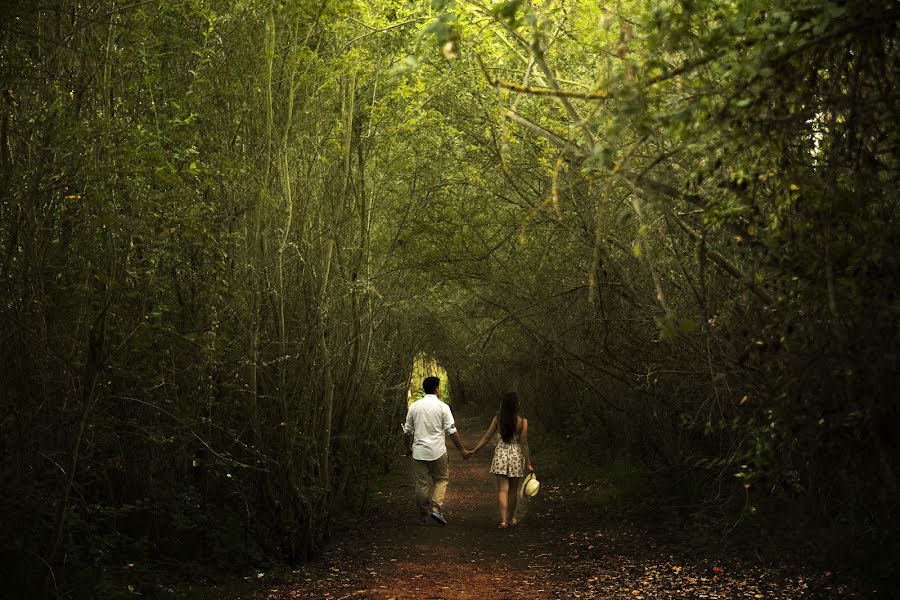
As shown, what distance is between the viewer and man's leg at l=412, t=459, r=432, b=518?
1138 centimetres

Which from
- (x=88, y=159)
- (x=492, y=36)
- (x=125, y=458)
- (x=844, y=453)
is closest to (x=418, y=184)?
(x=492, y=36)

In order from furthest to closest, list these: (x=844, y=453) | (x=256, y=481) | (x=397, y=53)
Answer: (x=397, y=53) < (x=256, y=481) < (x=844, y=453)

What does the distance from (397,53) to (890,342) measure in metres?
7.66

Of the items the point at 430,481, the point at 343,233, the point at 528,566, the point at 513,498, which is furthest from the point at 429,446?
the point at 343,233

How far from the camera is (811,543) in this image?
791 cm

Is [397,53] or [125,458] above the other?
[397,53]

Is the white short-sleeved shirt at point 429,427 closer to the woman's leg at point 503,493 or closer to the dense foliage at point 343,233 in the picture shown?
the woman's leg at point 503,493

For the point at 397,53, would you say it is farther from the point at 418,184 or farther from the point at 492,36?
the point at 418,184

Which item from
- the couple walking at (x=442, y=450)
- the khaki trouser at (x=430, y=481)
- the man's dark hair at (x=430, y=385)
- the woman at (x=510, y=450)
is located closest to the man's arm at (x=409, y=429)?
the couple walking at (x=442, y=450)

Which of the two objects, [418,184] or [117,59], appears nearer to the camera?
[117,59]

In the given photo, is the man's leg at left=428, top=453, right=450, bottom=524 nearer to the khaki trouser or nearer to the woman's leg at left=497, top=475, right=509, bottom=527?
the khaki trouser

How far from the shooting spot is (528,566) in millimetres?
9109

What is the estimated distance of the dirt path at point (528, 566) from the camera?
312 inches

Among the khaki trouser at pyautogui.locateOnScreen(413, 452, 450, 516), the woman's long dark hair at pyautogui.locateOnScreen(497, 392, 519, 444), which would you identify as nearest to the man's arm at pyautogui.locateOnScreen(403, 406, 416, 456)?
the khaki trouser at pyautogui.locateOnScreen(413, 452, 450, 516)
